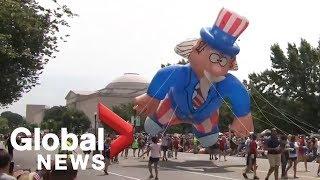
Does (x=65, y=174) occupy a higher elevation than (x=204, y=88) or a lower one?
lower

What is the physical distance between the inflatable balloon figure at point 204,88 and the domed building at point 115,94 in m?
104

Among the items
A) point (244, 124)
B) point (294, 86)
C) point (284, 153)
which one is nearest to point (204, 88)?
point (244, 124)

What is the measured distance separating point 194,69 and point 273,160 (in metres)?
9.27

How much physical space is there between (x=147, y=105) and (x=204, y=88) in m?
3.14

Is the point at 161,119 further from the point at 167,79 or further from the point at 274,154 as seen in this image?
the point at 274,154

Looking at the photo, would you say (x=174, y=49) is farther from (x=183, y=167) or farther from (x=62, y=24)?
(x=62, y=24)

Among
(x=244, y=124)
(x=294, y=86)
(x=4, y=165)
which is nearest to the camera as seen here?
(x=4, y=165)

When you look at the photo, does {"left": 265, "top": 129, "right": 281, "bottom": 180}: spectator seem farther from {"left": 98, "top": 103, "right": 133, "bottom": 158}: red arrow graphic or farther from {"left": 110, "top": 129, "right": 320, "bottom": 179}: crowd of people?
{"left": 98, "top": 103, "right": 133, "bottom": 158}: red arrow graphic

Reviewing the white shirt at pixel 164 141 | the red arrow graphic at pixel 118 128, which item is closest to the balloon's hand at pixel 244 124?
the red arrow graphic at pixel 118 128

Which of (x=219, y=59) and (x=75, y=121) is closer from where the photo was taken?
(x=219, y=59)

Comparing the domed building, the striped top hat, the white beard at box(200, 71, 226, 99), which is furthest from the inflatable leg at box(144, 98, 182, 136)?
the domed building

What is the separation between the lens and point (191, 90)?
85.1ft

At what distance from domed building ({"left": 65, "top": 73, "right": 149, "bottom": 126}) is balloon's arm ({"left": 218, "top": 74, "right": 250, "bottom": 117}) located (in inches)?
4143

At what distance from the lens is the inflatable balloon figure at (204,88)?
2467 centimetres
